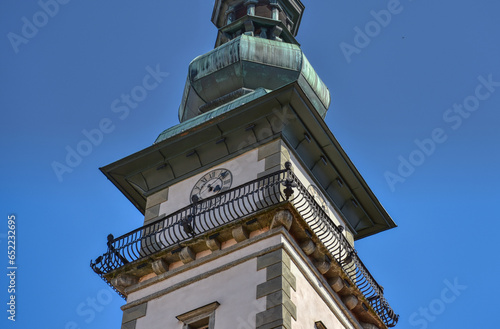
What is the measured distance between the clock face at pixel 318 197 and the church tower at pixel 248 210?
0.04 metres

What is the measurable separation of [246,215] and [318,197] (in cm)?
353

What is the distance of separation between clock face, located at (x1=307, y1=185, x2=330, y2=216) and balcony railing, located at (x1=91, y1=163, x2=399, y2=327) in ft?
2.40

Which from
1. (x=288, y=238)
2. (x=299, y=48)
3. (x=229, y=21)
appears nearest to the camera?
(x=288, y=238)

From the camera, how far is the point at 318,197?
89.1 feet

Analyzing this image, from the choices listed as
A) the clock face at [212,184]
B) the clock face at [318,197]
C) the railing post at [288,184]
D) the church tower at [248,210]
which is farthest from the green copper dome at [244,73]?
A: the railing post at [288,184]

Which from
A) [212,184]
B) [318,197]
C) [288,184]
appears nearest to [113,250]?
[212,184]

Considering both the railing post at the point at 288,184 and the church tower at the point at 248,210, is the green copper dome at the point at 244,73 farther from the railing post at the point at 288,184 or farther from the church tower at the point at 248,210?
the railing post at the point at 288,184

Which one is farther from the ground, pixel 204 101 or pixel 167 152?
pixel 204 101

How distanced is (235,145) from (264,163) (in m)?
1.23

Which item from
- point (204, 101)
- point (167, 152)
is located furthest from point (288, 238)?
point (204, 101)

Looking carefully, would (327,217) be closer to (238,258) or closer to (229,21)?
(238,258)

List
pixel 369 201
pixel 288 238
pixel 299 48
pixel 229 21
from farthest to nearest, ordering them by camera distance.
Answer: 1. pixel 229 21
2. pixel 299 48
3. pixel 369 201
4. pixel 288 238

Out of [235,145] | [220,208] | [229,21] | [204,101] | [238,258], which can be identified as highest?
[229,21]

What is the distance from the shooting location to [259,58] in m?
29.7
